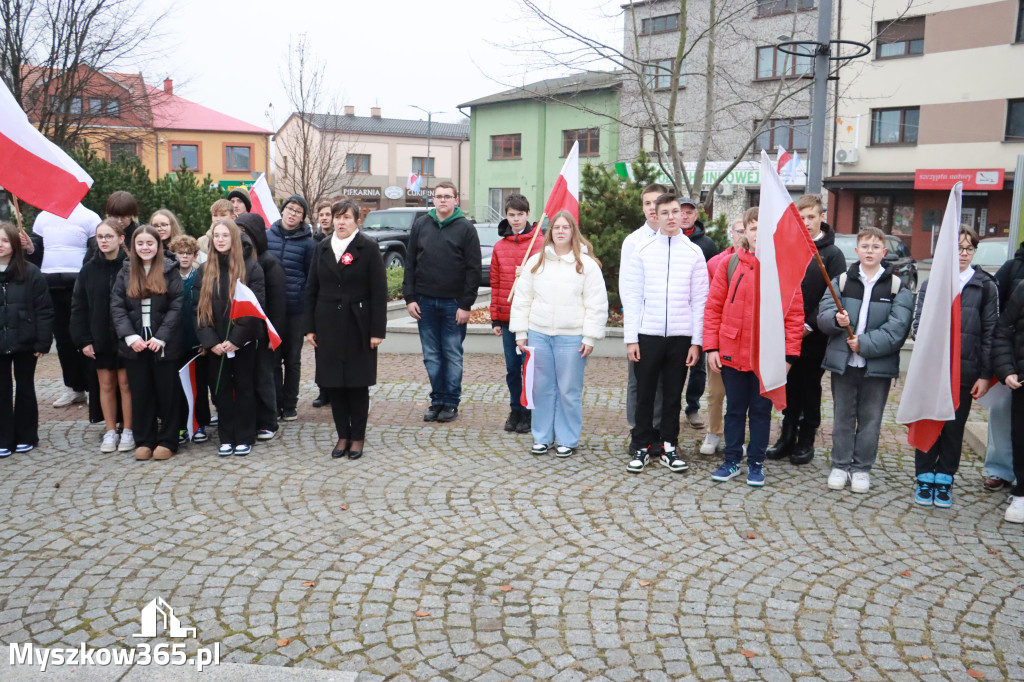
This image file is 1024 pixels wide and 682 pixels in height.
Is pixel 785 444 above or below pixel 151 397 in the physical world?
below

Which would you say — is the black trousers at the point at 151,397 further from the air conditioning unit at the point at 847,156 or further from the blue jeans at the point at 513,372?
the air conditioning unit at the point at 847,156

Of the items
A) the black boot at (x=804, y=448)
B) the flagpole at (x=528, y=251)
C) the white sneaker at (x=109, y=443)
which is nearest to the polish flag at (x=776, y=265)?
the black boot at (x=804, y=448)

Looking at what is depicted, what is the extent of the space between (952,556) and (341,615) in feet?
11.1

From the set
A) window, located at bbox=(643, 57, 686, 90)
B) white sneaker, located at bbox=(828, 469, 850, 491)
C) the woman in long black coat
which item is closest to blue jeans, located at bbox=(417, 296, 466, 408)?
the woman in long black coat

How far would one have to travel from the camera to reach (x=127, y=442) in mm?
6719

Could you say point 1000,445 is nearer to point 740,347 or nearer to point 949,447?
point 949,447

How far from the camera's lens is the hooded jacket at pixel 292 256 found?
307 inches

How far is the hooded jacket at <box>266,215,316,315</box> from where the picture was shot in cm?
779

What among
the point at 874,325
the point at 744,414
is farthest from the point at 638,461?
the point at 874,325

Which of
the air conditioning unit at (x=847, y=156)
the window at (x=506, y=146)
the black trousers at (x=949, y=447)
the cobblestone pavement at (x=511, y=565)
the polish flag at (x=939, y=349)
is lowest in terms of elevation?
the cobblestone pavement at (x=511, y=565)

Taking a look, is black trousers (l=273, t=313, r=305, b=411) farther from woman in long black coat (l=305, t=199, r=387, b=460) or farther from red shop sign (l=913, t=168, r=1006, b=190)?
red shop sign (l=913, t=168, r=1006, b=190)

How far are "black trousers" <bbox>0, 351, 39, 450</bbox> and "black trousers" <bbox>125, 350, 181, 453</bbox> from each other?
860 mm

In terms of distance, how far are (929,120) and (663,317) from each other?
3035 cm

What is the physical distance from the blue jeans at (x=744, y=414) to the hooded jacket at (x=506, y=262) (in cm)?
221
